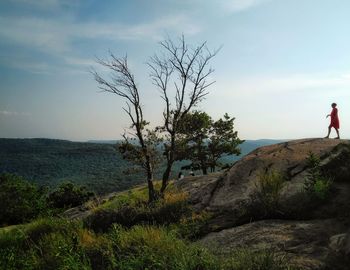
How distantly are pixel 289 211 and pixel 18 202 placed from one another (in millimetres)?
37640

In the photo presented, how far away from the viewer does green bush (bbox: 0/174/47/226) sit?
40406mm

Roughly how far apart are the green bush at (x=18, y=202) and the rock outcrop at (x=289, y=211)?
30.6 m

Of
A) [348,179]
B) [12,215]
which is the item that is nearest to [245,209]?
→ [348,179]

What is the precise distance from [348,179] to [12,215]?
37.5 meters

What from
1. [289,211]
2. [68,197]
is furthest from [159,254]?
[68,197]

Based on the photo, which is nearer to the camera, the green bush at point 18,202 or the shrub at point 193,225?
the shrub at point 193,225

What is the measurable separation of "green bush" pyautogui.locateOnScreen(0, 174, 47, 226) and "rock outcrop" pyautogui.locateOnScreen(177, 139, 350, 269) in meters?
30.6

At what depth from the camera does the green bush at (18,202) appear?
40406 millimetres

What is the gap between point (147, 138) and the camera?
88.7 ft

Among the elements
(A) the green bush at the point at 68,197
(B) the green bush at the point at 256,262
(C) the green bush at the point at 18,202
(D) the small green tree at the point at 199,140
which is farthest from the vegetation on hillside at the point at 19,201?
(B) the green bush at the point at 256,262

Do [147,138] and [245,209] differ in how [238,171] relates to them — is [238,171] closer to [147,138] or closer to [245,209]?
[245,209]

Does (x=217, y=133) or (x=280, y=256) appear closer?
(x=280, y=256)

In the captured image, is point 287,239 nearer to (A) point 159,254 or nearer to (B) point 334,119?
(A) point 159,254

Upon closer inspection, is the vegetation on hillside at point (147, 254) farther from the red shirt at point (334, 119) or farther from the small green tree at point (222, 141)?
the small green tree at point (222, 141)
